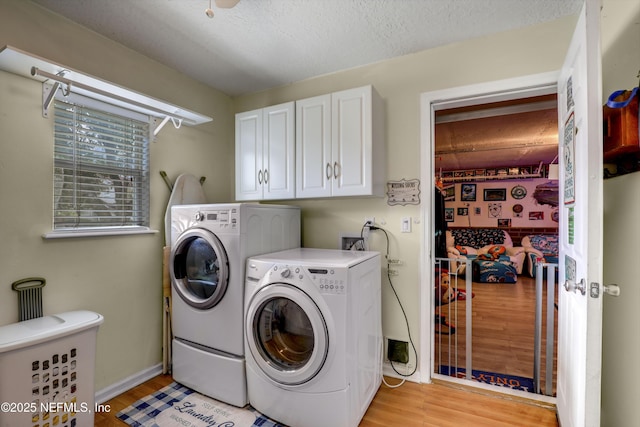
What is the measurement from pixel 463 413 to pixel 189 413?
→ 5.53 feet

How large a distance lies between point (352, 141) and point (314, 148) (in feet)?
1.01

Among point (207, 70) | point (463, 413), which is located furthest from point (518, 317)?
point (207, 70)

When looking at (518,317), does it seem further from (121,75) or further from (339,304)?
(121,75)

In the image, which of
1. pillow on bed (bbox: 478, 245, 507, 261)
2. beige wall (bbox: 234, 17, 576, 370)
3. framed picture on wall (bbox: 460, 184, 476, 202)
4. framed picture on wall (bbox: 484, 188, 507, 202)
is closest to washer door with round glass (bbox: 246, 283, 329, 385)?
beige wall (bbox: 234, 17, 576, 370)

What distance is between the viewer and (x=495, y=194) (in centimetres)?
699

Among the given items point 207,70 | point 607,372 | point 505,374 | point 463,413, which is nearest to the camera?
point 607,372

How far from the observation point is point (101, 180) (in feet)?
6.56

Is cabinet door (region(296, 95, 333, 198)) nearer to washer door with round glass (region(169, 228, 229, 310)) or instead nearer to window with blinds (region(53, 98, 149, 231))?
washer door with round glass (region(169, 228, 229, 310))

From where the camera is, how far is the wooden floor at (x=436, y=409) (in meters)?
1.73

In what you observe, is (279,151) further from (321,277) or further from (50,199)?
(50,199)

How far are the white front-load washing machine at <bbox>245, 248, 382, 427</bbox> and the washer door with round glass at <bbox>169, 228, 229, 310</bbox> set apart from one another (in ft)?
0.73

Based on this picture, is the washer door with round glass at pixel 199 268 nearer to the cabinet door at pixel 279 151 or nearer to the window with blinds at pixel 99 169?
the window with blinds at pixel 99 169

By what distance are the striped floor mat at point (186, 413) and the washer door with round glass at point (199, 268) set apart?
611 millimetres

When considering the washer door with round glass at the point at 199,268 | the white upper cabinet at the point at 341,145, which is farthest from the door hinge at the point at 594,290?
the washer door with round glass at the point at 199,268
